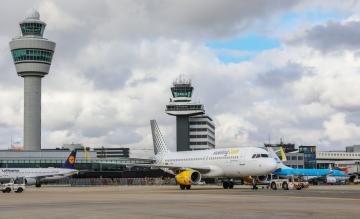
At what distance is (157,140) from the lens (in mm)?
93875

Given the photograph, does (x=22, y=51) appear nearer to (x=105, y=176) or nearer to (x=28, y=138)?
(x=28, y=138)

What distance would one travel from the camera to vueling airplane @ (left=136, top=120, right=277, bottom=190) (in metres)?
66.4

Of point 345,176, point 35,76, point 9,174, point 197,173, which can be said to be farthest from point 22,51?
point 197,173

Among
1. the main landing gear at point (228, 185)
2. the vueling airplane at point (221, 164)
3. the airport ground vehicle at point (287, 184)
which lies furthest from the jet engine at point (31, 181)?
the airport ground vehicle at point (287, 184)

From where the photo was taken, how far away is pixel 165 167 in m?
76.8

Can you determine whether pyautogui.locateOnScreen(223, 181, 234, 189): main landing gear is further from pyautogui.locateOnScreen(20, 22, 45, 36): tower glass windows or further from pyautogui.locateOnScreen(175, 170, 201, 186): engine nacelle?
pyautogui.locateOnScreen(20, 22, 45, 36): tower glass windows

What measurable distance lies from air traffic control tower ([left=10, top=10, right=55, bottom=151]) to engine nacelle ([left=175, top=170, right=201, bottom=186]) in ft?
378

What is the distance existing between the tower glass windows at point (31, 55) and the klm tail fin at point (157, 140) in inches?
3704

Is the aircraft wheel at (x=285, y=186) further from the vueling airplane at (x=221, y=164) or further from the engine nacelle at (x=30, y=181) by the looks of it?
the engine nacelle at (x=30, y=181)

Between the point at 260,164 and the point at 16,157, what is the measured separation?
113703 mm

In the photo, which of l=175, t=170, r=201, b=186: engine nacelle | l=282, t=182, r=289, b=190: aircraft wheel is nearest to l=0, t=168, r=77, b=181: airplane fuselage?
l=175, t=170, r=201, b=186: engine nacelle

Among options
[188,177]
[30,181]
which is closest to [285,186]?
[188,177]

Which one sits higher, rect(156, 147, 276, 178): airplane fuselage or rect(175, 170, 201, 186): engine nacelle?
rect(156, 147, 276, 178): airplane fuselage

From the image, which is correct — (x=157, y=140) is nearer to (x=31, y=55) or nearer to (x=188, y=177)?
(x=188, y=177)
